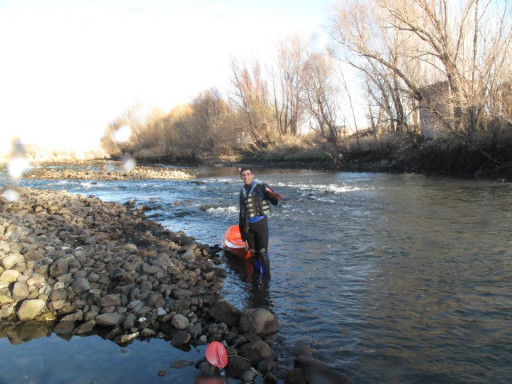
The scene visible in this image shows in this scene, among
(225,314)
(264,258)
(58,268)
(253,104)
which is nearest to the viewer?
(225,314)

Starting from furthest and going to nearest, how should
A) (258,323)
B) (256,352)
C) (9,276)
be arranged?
(9,276)
(258,323)
(256,352)

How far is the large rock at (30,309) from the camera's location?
5215mm

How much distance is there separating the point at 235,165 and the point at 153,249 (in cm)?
3604

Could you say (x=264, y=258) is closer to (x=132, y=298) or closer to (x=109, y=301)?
(x=132, y=298)

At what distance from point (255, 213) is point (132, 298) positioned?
2.42 metres

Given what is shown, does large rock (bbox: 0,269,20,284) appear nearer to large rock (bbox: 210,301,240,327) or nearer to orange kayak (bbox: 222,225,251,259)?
large rock (bbox: 210,301,240,327)

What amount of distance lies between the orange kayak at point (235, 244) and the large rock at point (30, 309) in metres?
3.76

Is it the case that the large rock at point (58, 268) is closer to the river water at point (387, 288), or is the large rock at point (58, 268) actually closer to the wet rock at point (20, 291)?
the wet rock at point (20, 291)

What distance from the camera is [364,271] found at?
23.0ft

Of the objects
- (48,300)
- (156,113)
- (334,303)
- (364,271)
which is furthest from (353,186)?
(156,113)

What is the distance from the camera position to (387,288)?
6.19m

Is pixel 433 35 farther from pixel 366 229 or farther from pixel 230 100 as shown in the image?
pixel 230 100

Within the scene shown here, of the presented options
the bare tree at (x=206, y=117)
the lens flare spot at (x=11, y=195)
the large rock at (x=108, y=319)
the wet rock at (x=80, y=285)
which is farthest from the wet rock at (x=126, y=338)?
the bare tree at (x=206, y=117)

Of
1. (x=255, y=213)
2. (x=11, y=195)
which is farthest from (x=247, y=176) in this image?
(x=11, y=195)
